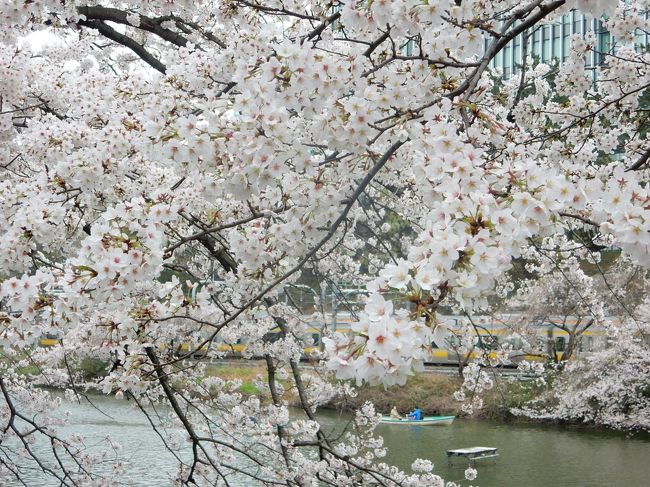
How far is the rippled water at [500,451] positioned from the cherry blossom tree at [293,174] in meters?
6.65

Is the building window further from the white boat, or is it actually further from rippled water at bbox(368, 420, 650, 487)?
rippled water at bbox(368, 420, 650, 487)

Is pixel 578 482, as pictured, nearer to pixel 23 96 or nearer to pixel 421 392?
pixel 421 392

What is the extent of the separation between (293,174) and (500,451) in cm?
1236

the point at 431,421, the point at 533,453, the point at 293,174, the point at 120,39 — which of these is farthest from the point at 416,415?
the point at 293,174

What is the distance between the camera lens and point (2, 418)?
204 inches

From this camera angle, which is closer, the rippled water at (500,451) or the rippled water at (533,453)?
the rippled water at (500,451)

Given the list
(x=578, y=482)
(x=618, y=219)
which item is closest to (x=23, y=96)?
(x=618, y=219)

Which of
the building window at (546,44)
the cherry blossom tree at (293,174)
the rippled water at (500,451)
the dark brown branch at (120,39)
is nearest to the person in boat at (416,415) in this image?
the rippled water at (500,451)

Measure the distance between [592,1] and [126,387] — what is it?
2005mm

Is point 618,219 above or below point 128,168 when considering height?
below

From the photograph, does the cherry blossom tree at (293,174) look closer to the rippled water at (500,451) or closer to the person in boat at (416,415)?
the rippled water at (500,451)

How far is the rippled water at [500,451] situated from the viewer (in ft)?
39.1

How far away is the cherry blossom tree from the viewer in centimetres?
166

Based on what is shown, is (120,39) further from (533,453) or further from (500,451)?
(533,453)
